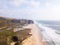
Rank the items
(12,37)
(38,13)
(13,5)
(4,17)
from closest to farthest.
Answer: (12,37) < (4,17) < (13,5) < (38,13)

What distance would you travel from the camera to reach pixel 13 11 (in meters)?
4.46

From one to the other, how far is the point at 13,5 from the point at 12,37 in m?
1.38

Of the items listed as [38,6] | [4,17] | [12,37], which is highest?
[38,6]

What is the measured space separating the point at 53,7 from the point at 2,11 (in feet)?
6.24

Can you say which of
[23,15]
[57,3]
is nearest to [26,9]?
[23,15]

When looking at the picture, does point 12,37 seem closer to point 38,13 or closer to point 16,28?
point 16,28

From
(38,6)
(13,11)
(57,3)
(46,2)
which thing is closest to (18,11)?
(13,11)

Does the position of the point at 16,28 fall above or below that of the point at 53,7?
below

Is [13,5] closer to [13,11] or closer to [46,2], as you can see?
[13,11]

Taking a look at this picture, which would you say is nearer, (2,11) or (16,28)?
(2,11)

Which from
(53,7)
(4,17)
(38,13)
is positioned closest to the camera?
(4,17)

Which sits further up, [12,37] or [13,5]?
[13,5]

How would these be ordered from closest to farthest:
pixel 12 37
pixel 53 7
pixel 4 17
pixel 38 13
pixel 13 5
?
pixel 12 37
pixel 4 17
pixel 13 5
pixel 38 13
pixel 53 7

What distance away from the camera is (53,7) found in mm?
5305
